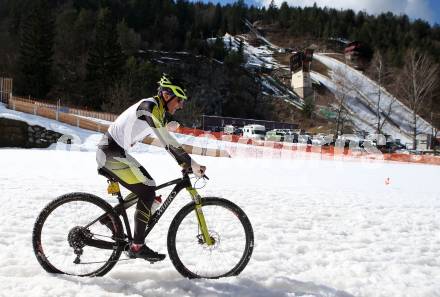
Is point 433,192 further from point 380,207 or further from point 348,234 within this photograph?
point 348,234

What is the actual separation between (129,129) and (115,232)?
1.12m

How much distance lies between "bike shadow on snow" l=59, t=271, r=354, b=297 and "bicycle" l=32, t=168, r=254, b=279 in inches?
6.7

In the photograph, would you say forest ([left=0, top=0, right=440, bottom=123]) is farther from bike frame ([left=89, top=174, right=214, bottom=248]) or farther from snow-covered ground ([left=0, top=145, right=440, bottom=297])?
bike frame ([left=89, top=174, right=214, bottom=248])

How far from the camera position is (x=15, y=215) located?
721 centimetres

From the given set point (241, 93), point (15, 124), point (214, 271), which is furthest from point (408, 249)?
point (241, 93)

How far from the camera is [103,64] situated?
60562 mm

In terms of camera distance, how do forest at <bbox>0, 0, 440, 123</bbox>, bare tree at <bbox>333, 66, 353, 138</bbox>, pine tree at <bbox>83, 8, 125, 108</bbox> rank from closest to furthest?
bare tree at <bbox>333, 66, 353, 138</bbox> < pine tree at <bbox>83, 8, 125, 108</bbox> < forest at <bbox>0, 0, 440, 123</bbox>

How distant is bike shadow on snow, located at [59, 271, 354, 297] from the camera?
4188 millimetres

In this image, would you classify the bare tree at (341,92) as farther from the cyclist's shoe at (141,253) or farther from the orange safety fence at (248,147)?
the cyclist's shoe at (141,253)

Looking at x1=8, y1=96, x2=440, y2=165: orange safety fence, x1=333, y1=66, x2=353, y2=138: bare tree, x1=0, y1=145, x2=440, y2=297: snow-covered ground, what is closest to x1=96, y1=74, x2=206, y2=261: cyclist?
x1=0, y1=145, x2=440, y2=297: snow-covered ground

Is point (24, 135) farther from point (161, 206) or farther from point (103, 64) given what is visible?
point (103, 64)

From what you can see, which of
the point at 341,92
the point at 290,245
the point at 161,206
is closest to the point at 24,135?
the point at 290,245

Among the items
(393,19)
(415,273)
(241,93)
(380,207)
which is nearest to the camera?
(415,273)

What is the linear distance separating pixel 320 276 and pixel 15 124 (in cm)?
2793
